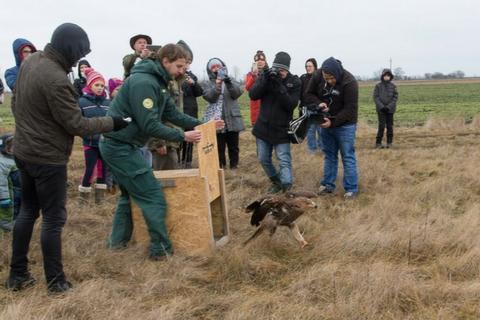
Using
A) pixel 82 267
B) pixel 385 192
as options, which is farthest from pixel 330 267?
pixel 385 192

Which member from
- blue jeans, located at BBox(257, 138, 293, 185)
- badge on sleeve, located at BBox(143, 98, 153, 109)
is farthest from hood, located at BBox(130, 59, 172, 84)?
blue jeans, located at BBox(257, 138, 293, 185)

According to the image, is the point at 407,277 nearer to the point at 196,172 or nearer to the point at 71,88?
the point at 196,172

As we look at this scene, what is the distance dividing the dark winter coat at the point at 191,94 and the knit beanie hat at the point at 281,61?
1519 mm

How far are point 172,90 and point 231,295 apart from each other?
2586mm

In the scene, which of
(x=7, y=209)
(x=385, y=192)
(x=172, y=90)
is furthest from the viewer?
(x=385, y=192)

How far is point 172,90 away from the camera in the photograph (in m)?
5.48

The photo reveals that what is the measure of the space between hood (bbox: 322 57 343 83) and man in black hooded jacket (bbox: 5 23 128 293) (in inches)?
142

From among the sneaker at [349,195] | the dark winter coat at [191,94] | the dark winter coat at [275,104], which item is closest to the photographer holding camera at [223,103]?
the dark winter coat at [191,94]

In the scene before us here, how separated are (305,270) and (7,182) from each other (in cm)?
295

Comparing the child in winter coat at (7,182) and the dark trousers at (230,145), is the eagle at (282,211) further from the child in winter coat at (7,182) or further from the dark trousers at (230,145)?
the dark trousers at (230,145)

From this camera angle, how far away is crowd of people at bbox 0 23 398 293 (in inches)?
137

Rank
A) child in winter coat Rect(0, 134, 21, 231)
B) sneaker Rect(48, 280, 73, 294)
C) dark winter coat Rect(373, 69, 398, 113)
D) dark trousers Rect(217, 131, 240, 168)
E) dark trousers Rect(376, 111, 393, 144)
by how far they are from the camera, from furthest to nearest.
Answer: dark winter coat Rect(373, 69, 398, 113) < dark trousers Rect(376, 111, 393, 144) < dark trousers Rect(217, 131, 240, 168) < child in winter coat Rect(0, 134, 21, 231) < sneaker Rect(48, 280, 73, 294)

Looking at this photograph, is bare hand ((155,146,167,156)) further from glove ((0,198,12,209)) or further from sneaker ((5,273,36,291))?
sneaker ((5,273,36,291))

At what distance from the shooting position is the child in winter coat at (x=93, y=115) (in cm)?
635
